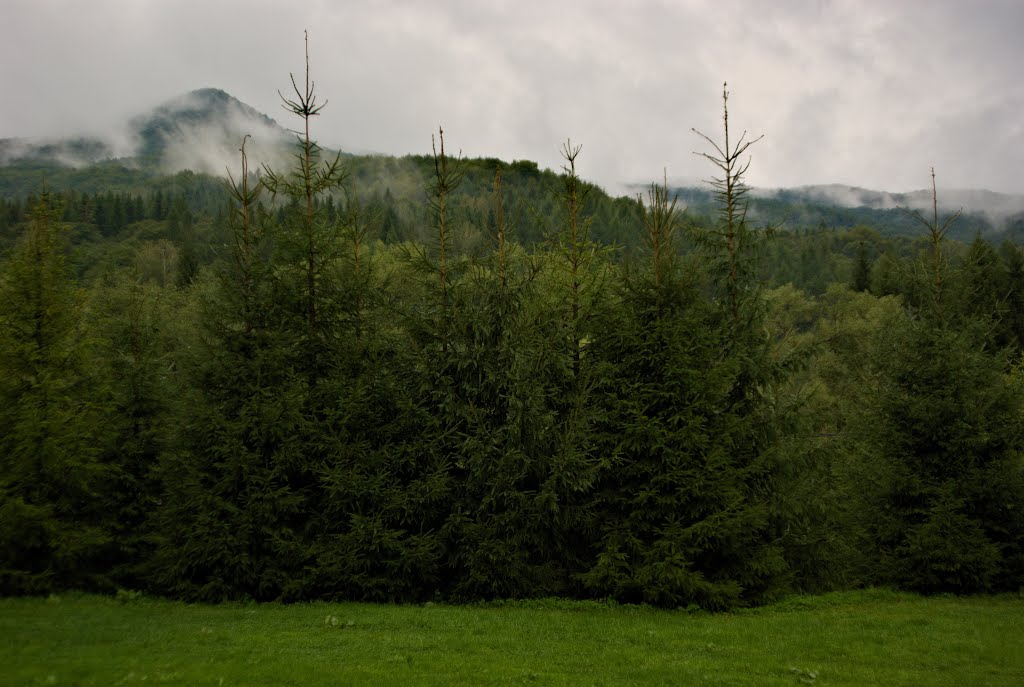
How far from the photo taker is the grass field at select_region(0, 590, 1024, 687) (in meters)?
8.84

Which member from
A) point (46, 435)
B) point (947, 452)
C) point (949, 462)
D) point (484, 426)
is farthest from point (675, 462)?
point (46, 435)

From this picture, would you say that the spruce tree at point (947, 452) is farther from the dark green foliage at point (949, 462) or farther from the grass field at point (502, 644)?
the grass field at point (502, 644)

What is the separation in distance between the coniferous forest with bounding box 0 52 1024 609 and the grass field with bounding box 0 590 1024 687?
1.29m

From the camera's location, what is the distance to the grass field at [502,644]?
8844 mm

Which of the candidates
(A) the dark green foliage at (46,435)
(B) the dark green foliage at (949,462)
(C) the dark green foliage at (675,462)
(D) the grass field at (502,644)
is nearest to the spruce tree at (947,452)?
(B) the dark green foliage at (949,462)

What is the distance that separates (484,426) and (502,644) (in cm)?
516

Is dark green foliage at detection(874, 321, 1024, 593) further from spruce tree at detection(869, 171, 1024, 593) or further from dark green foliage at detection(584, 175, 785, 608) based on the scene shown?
dark green foliage at detection(584, 175, 785, 608)

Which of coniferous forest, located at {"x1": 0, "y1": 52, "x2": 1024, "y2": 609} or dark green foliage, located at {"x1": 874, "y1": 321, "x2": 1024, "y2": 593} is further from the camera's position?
dark green foliage, located at {"x1": 874, "y1": 321, "x2": 1024, "y2": 593}

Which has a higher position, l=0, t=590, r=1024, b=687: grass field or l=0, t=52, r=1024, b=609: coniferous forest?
l=0, t=52, r=1024, b=609: coniferous forest

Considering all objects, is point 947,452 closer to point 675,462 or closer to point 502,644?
point 675,462

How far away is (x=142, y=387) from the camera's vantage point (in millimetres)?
17031

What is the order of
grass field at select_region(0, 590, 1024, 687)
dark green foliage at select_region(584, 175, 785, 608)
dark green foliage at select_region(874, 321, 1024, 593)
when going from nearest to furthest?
grass field at select_region(0, 590, 1024, 687), dark green foliage at select_region(584, 175, 785, 608), dark green foliage at select_region(874, 321, 1024, 593)

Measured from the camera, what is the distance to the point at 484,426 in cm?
1478

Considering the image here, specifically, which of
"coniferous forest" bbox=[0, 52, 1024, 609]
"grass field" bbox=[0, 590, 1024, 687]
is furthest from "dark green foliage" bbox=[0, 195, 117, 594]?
"grass field" bbox=[0, 590, 1024, 687]
